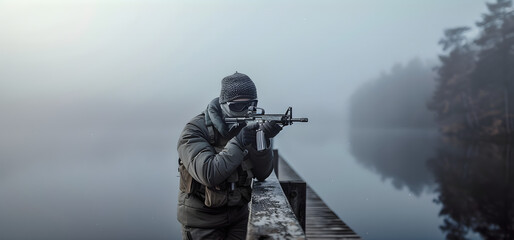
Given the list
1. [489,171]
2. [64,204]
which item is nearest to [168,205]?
[64,204]

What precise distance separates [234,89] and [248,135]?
19.4 inches

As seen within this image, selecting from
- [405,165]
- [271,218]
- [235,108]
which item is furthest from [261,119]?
[405,165]

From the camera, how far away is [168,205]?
27.0 meters

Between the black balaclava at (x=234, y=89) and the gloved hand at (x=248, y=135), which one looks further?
the black balaclava at (x=234, y=89)

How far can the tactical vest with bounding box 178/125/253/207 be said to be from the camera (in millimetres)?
2719

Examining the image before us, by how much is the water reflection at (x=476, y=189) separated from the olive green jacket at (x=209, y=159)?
19.6 metres

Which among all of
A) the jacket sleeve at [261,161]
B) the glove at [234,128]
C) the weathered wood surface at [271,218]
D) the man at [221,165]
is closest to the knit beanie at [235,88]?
the man at [221,165]

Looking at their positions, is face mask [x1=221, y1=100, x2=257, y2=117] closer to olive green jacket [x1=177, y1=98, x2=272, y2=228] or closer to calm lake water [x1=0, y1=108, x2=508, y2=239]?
olive green jacket [x1=177, y1=98, x2=272, y2=228]

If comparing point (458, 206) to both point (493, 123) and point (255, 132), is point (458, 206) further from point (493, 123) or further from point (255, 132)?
point (255, 132)

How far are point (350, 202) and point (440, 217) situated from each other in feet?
19.4

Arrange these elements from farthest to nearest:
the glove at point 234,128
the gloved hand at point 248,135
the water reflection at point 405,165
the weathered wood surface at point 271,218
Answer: the water reflection at point 405,165, the glove at point 234,128, the gloved hand at point 248,135, the weathered wood surface at point 271,218

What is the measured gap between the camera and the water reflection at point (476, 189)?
19.8 metres

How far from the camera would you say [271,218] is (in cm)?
203

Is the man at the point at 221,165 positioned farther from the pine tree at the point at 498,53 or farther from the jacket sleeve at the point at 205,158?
the pine tree at the point at 498,53
